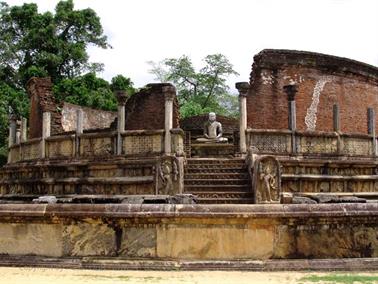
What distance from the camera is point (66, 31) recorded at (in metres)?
31.9

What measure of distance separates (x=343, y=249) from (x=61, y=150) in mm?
10064

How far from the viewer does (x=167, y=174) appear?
11.6 m

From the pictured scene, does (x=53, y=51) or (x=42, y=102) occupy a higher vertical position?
(x=53, y=51)

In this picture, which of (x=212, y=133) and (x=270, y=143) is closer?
(x=270, y=143)

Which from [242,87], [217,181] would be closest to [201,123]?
[242,87]

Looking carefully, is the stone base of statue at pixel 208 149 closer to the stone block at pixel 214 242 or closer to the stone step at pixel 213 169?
the stone step at pixel 213 169

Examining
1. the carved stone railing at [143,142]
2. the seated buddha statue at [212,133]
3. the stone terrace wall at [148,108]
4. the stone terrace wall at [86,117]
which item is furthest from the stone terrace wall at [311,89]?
the stone terrace wall at [86,117]

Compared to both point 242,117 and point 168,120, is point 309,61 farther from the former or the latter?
point 168,120

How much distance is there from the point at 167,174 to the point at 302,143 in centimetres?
412

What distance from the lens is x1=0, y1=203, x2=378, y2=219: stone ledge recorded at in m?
5.45

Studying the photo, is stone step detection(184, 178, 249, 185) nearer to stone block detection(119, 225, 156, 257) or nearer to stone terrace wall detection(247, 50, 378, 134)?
stone block detection(119, 225, 156, 257)

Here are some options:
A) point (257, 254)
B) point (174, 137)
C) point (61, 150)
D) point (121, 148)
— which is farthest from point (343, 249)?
point (61, 150)

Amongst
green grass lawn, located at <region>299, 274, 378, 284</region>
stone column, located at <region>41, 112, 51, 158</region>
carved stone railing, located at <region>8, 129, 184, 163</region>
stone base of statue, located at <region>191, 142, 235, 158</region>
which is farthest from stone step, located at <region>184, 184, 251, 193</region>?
green grass lawn, located at <region>299, 274, 378, 284</region>

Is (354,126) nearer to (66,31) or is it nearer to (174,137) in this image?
(174,137)
